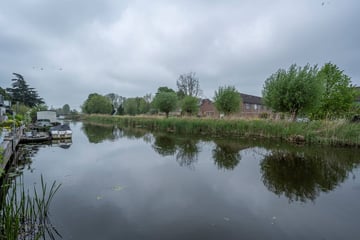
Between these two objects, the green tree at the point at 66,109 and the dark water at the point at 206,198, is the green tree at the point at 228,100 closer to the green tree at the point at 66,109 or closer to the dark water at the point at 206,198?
the dark water at the point at 206,198

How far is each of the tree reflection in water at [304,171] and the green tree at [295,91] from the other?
495 centimetres

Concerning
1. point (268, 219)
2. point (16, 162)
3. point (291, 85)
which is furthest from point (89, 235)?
point (291, 85)

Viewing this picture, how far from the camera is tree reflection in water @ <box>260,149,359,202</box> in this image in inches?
187

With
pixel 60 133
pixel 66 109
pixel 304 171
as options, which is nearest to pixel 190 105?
pixel 60 133

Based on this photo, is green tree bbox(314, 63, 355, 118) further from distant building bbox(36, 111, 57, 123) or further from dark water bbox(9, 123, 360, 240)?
distant building bbox(36, 111, 57, 123)

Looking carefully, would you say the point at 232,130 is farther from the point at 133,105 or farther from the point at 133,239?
the point at 133,105

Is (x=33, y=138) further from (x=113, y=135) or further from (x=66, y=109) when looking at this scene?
(x=66, y=109)

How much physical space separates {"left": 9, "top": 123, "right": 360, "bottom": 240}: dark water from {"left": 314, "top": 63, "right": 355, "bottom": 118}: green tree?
12.4 meters

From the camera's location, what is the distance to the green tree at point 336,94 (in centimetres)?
1733

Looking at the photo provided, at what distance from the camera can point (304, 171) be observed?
6219mm

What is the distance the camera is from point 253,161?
779 cm

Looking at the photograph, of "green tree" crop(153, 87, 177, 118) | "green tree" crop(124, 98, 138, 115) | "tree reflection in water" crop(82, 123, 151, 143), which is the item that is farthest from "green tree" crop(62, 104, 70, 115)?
"green tree" crop(153, 87, 177, 118)

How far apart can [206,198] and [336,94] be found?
19.5 m

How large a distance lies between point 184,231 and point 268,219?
1628 mm
